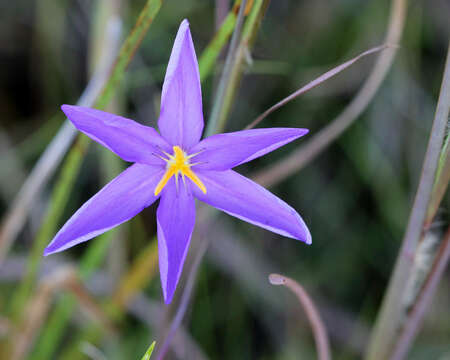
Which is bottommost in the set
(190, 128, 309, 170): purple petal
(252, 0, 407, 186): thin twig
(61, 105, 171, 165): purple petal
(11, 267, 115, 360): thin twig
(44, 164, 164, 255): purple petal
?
(11, 267, 115, 360): thin twig

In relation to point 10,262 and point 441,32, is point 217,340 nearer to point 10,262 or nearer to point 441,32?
point 10,262

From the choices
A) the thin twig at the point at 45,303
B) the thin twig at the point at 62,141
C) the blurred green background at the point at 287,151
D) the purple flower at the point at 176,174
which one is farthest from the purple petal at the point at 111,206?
the blurred green background at the point at 287,151

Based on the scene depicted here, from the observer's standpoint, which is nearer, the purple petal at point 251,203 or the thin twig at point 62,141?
the purple petal at point 251,203

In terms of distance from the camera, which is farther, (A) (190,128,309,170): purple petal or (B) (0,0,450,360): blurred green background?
(B) (0,0,450,360): blurred green background

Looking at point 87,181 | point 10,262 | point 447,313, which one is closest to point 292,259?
point 447,313

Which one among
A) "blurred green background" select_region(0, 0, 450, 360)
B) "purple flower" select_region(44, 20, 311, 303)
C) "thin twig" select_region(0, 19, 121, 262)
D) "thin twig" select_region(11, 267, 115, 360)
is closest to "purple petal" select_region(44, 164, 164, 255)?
"purple flower" select_region(44, 20, 311, 303)

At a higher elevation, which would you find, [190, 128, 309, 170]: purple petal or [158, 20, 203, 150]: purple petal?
[158, 20, 203, 150]: purple petal

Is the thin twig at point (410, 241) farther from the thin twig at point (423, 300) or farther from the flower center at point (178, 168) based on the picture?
the flower center at point (178, 168)

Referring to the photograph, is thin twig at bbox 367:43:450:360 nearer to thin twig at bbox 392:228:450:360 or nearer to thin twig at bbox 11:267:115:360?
thin twig at bbox 392:228:450:360

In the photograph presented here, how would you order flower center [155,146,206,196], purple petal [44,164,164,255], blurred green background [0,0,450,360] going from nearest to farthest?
purple petal [44,164,164,255] < flower center [155,146,206,196] < blurred green background [0,0,450,360]
